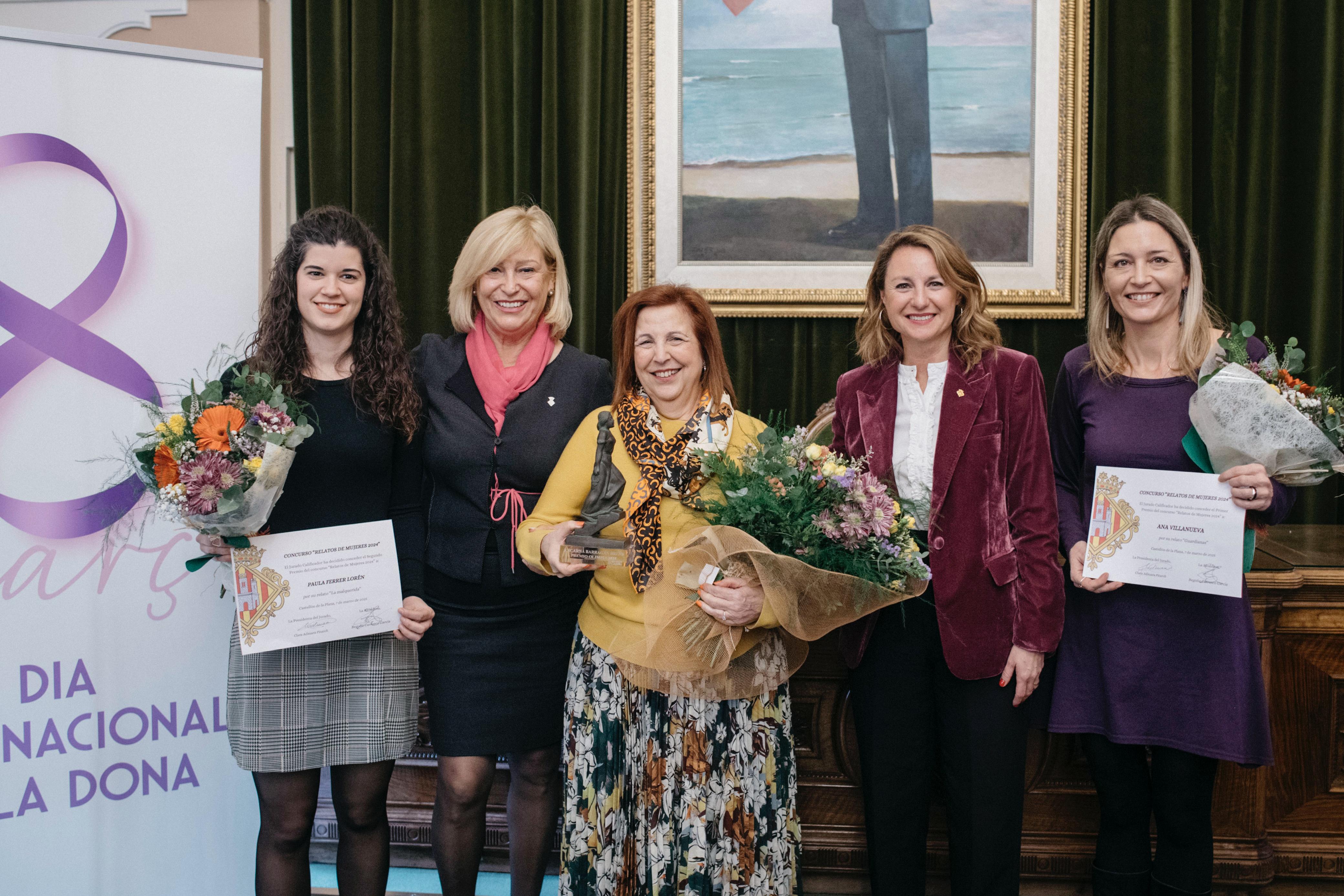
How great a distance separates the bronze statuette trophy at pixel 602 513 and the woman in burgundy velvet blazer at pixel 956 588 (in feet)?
1.86

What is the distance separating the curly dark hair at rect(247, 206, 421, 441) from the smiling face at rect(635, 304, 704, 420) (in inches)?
22.3

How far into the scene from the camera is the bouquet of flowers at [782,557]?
1651 millimetres

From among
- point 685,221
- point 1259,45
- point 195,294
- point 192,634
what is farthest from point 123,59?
point 1259,45

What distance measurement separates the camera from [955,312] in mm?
1940

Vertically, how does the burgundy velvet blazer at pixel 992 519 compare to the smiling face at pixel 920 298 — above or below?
below

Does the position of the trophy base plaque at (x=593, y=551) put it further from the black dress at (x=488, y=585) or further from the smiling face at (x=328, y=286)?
the smiling face at (x=328, y=286)

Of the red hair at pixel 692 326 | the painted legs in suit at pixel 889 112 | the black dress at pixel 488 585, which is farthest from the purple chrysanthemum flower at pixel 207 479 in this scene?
the painted legs in suit at pixel 889 112

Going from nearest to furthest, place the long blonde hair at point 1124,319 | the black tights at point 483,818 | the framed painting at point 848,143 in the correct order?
1. the long blonde hair at point 1124,319
2. the black tights at point 483,818
3. the framed painting at point 848,143

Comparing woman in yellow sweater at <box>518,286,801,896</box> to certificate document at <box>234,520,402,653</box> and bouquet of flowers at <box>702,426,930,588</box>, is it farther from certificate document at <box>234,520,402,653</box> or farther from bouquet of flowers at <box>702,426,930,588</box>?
certificate document at <box>234,520,402,653</box>

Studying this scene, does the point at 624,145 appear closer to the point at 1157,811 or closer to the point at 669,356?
the point at 669,356

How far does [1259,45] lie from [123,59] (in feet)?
12.2

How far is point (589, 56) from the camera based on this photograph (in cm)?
313

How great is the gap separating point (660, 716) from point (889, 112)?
2330mm
